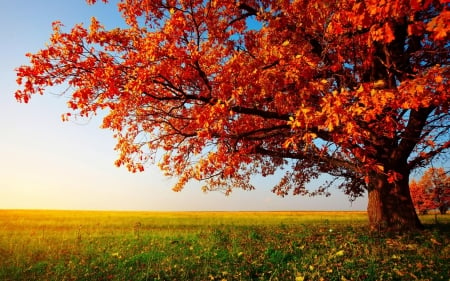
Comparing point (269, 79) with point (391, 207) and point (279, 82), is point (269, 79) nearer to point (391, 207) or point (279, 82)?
point (279, 82)

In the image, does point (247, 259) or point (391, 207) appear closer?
point (247, 259)

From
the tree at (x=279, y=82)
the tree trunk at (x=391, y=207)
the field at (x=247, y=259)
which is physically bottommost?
the field at (x=247, y=259)

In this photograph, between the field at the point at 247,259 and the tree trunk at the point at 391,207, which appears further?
the tree trunk at the point at 391,207

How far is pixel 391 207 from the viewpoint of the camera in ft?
50.7

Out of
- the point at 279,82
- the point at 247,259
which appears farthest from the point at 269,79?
the point at 247,259

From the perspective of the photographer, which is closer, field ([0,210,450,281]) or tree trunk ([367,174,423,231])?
field ([0,210,450,281])

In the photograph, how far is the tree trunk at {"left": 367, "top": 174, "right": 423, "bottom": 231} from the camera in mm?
15148

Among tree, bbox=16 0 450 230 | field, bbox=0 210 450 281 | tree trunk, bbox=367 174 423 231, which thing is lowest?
field, bbox=0 210 450 281

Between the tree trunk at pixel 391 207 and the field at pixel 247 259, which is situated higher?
the tree trunk at pixel 391 207

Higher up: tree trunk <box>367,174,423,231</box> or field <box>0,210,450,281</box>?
tree trunk <box>367,174,423,231</box>

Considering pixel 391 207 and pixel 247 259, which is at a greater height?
pixel 391 207

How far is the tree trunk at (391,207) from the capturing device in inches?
596

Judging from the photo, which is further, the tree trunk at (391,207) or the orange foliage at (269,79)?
the tree trunk at (391,207)

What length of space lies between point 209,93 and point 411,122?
949 cm
